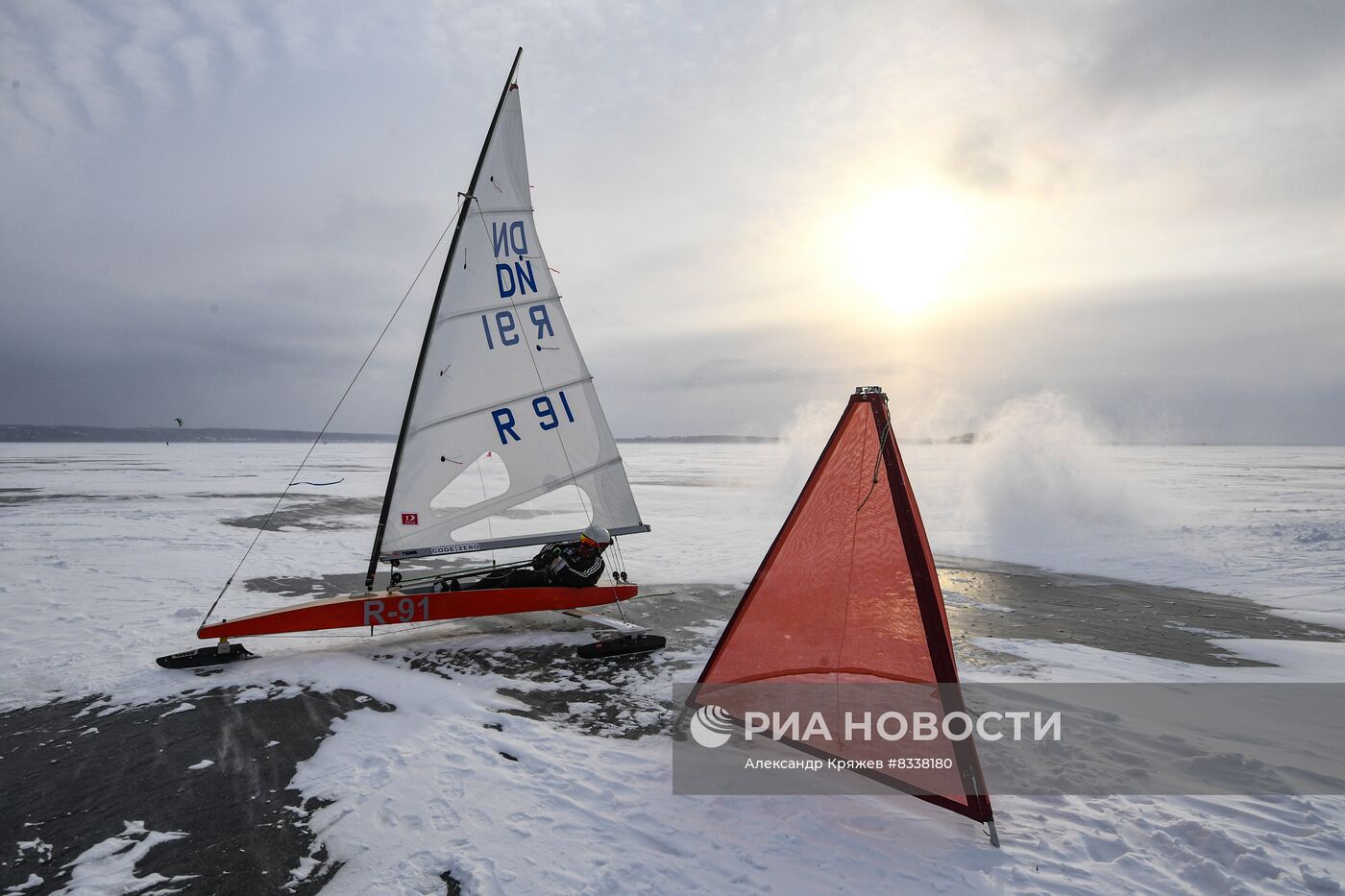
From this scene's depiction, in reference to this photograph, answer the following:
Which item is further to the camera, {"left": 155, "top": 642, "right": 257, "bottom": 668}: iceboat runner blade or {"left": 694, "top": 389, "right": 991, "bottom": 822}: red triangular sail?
{"left": 155, "top": 642, "right": 257, "bottom": 668}: iceboat runner blade

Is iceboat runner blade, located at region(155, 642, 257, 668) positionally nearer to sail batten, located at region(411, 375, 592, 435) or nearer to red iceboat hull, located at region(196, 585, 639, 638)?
red iceboat hull, located at region(196, 585, 639, 638)

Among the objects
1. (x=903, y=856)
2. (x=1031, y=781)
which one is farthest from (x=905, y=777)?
(x=1031, y=781)

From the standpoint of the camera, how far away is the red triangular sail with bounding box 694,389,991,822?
13.5 ft

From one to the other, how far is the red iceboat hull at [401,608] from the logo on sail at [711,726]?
3.21 meters

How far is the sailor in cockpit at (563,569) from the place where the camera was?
8305 millimetres

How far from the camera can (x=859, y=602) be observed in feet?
15.1

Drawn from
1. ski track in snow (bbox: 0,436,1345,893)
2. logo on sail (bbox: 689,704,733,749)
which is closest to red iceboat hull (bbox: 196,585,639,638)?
ski track in snow (bbox: 0,436,1345,893)

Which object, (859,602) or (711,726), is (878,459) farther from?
(711,726)

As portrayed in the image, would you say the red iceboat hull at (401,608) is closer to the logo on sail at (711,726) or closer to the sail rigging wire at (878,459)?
the logo on sail at (711,726)

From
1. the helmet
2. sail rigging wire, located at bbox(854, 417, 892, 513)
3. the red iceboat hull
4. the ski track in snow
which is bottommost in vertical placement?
the ski track in snow

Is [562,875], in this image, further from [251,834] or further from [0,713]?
[0,713]

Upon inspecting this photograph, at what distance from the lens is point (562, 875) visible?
11.7ft

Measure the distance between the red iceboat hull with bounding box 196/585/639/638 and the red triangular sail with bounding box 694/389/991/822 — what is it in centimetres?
350
